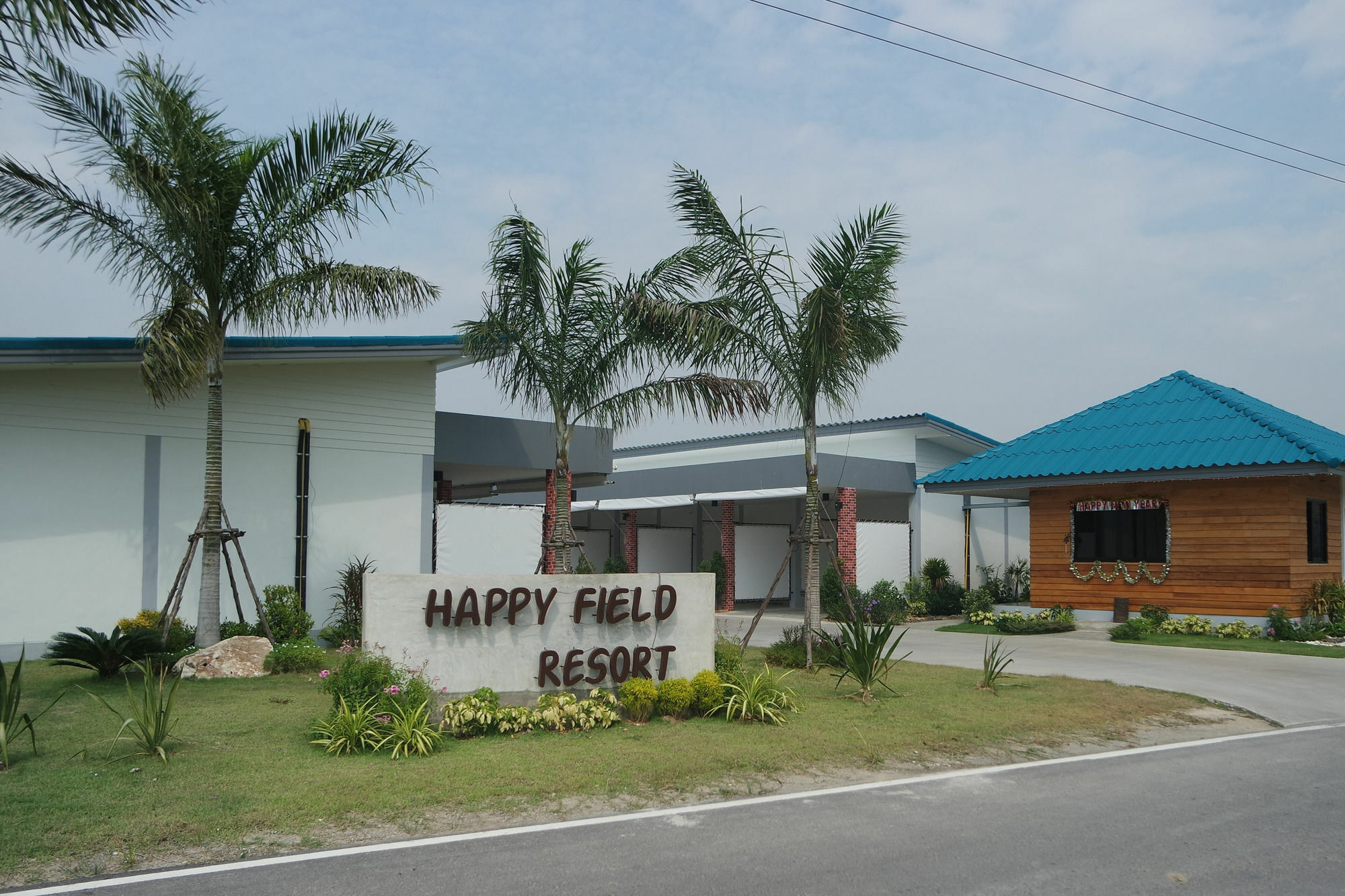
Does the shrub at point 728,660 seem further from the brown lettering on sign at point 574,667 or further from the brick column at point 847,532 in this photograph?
the brick column at point 847,532

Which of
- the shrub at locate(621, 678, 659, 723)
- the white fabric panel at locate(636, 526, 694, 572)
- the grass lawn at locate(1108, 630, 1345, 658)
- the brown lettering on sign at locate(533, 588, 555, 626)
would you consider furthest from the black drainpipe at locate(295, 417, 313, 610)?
the white fabric panel at locate(636, 526, 694, 572)

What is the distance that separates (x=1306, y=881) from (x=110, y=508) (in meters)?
13.9

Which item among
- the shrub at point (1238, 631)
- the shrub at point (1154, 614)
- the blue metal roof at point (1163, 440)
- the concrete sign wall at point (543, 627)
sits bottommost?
the shrub at point (1238, 631)

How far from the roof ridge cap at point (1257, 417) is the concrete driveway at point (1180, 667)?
3.65 metres

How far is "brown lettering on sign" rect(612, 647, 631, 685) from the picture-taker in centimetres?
1015

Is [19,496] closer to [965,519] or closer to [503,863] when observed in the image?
[503,863]

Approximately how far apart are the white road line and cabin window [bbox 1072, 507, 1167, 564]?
11483 mm

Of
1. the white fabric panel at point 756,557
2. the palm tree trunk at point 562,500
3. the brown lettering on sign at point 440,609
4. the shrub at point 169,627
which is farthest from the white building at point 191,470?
the white fabric panel at point 756,557

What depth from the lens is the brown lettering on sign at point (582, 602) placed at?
10.1 meters

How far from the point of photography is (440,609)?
9.44 m

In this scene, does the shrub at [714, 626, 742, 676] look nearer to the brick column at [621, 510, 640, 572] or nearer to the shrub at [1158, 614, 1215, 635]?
the shrub at [1158, 614, 1215, 635]

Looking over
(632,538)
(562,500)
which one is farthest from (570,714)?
(632,538)

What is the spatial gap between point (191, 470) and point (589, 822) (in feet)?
34.3

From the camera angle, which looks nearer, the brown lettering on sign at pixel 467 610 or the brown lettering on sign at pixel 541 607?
the brown lettering on sign at pixel 467 610
